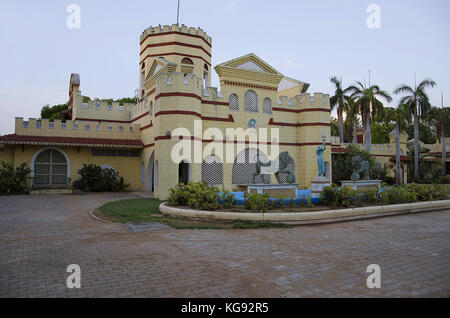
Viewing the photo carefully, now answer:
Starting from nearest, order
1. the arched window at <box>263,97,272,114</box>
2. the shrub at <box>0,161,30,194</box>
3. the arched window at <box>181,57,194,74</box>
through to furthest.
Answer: the shrub at <box>0,161,30,194</box>
the arched window at <box>263,97,272,114</box>
the arched window at <box>181,57,194,74</box>

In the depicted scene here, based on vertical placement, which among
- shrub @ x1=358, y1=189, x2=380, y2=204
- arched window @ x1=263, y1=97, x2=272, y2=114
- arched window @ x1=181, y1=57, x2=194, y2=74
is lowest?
shrub @ x1=358, y1=189, x2=380, y2=204

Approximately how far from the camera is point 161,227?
33.6 ft

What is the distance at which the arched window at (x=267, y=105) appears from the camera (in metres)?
23.5

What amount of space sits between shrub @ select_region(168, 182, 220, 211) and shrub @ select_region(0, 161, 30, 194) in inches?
460

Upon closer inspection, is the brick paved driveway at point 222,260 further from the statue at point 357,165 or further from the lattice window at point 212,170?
the lattice window at point 212,170

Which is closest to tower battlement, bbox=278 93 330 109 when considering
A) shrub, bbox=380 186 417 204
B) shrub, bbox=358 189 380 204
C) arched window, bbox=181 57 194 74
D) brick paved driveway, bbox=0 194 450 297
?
arched window, bbox=181 57 194 74

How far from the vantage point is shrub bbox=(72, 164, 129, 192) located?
21797mm

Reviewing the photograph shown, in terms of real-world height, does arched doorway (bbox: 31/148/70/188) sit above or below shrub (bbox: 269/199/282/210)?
above

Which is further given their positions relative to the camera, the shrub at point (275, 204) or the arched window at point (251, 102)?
the arched window at point (251, 102)

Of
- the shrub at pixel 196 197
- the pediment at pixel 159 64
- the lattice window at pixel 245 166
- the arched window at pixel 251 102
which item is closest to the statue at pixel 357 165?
the lattice window at pixel 245 166

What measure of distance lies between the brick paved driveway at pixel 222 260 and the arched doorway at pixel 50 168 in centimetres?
1275

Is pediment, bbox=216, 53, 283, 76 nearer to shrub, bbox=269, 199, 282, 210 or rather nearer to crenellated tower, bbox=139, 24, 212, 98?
crenellated tower, bbox=139, 24, 212, 98
